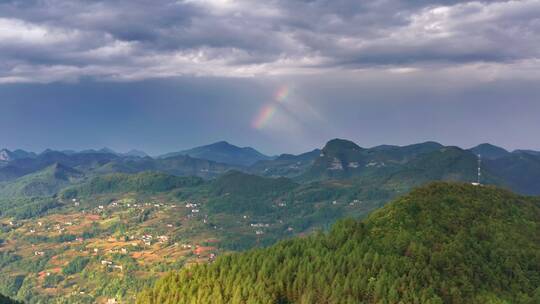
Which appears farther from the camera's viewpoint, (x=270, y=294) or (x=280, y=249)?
(x=280, y=249)

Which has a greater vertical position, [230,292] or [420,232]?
[420,232]

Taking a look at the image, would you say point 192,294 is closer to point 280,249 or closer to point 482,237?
point 280,249

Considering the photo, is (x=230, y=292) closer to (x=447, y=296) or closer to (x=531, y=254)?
(x=447, y=296)

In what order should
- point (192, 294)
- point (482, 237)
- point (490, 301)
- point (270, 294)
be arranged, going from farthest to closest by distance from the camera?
1. point (482, 237)
2. point (192, 294)
3. point (270, 294)
4. point (490, 301)

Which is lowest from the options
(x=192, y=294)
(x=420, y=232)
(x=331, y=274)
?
(x=192, y=294)

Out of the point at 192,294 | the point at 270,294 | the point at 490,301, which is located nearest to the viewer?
the point at 490,301

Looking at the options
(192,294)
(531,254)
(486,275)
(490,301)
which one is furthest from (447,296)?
(192,294)
